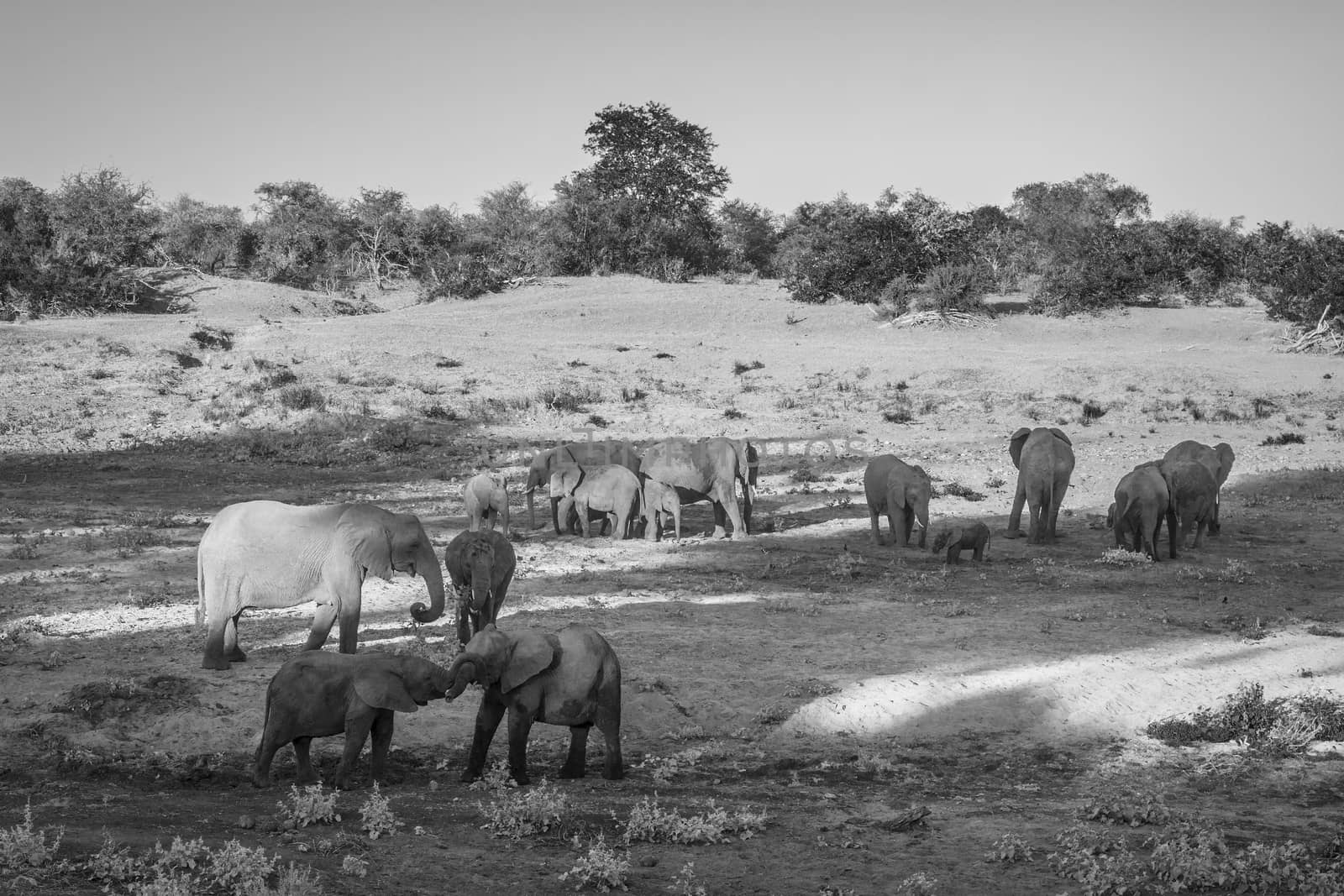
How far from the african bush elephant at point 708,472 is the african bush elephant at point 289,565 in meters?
8.28

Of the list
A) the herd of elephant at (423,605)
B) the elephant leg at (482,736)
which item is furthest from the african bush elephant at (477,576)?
the elephant leg at (482,736)

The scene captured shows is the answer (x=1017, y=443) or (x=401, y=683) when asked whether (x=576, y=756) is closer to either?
(x=401, y=683)

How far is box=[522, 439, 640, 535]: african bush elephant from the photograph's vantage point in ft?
66.2

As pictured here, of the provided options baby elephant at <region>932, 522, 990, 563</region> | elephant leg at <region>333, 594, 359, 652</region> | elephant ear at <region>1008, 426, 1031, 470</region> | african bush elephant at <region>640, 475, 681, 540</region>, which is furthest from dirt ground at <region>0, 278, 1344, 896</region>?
elephant ear at <region>1008, 426, 1031, 470</region>

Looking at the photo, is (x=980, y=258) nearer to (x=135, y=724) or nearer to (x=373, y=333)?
(x=373, y=333)

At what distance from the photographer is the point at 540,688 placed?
9.48m

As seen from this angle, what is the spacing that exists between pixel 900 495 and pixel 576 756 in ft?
34.2

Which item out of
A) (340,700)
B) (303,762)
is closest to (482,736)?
(340,700)

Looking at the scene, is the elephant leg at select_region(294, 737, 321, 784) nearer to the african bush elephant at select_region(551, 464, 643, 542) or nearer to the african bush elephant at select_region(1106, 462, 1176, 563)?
the african bush elephant at select_region(551, 464, 643, 542)

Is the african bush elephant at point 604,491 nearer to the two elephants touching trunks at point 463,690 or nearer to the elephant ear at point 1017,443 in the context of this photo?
the elephant ear at point 1017,443

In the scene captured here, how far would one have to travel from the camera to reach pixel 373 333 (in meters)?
37.5

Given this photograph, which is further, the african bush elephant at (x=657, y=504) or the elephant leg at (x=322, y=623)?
the african bush elephant at (x=657, y=504)

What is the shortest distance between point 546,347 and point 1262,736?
27680 millimetres

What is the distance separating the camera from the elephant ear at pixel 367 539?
38.5ft
